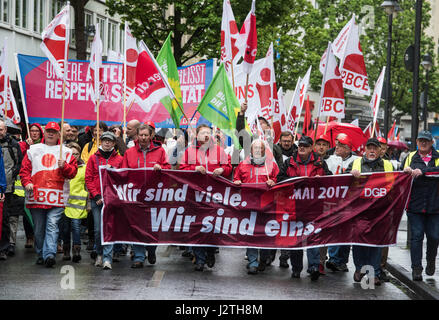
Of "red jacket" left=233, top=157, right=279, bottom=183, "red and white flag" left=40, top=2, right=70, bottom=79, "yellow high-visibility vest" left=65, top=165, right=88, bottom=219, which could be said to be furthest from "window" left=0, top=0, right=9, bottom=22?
"red jacket" left=233, top=157, right=279, bottom=183

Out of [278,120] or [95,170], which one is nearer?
[95,170]

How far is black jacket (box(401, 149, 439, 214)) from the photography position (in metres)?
10.3

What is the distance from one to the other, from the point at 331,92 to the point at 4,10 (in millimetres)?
20899

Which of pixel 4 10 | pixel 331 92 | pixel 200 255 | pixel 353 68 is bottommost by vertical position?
pixel 200 255

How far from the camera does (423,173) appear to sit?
10.4 m

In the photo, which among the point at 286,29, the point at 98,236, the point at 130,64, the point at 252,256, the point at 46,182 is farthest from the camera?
the point at 286,29

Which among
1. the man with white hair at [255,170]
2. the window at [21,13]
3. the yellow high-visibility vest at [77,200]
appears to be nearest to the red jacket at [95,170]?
the yellow high-visibility vest at [77,200]

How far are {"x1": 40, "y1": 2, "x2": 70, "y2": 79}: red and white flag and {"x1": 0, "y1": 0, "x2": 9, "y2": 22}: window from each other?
1874 cm

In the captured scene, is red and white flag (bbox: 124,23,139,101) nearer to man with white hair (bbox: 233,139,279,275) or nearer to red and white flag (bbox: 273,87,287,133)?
red and white flag (bbox: 273,87,287,133)

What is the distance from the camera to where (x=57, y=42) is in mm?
11547

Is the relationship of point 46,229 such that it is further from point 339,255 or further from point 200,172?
point 339,255

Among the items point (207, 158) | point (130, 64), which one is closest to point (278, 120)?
point (130, 64)
